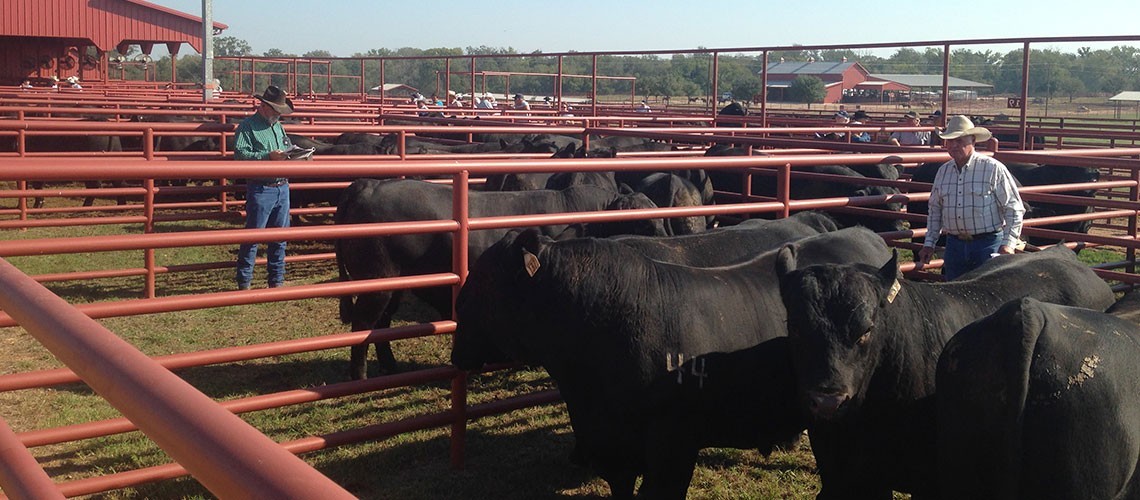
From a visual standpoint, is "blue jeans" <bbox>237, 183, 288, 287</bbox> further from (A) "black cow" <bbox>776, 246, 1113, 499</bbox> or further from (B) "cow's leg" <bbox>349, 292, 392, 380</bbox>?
(A) "black cow" <bbox>776, 246, 1113, 499</bbox>

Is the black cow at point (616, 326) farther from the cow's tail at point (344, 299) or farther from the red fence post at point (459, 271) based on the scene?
the cow's tail at point (344, 299)

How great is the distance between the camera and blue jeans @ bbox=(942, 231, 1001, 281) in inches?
223

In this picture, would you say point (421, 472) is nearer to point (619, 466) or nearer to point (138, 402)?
point (619, 466)

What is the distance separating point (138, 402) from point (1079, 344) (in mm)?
2721

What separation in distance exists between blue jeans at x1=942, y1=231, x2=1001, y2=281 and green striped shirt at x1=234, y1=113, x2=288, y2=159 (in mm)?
5457

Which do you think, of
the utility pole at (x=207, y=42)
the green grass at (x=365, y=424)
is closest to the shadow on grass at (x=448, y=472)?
the green grass at (x=365, y=424)

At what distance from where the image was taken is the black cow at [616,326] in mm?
4020

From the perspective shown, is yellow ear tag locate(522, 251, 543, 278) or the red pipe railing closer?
the red pipe railing

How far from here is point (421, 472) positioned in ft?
15.5

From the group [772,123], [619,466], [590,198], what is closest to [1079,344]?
[619,466]

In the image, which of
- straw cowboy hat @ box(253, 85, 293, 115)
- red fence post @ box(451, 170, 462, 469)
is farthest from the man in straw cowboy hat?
straw cowboy hat @ box(253, 85, 293, 115)

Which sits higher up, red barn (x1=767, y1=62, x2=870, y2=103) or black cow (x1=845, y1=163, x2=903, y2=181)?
red barn (x1=767, y1=62, x2=870, y2=103)

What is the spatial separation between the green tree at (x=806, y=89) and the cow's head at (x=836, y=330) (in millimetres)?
37171

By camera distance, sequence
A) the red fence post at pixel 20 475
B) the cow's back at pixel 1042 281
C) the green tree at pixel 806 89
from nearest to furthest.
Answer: the red fence post at pixel 20 475, the cow's back at pixel 1042 281, the green tree at pixel 806 89
